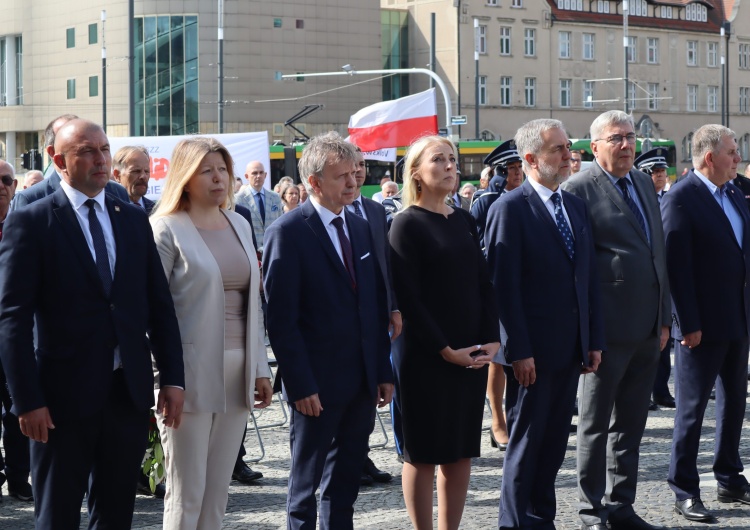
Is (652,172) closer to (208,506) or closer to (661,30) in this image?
(208,506)

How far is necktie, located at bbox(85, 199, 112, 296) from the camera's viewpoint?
16.4 ft

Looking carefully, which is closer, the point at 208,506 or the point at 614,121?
the point at 208,506

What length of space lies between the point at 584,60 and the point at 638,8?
6.24 meters

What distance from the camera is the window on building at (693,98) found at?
8494 centimetres

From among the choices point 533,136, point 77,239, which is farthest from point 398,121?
point 77,239

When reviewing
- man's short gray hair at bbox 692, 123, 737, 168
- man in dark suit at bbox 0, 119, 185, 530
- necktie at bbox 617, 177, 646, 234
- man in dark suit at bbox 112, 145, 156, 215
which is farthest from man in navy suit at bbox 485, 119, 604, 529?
man in dark suit at bbox 112, 145, 156, 215

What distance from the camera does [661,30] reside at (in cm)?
8306

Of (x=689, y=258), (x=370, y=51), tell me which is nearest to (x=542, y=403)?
(x=689, y=258)

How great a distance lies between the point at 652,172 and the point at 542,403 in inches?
359

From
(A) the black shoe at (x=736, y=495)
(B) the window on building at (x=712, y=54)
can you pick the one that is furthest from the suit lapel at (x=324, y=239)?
(B) the window on building at (x=712, y=54)

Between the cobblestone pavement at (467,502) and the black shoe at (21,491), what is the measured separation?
0.05m

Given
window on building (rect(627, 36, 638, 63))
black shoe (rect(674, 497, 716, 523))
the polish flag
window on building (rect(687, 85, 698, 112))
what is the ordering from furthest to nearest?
window on building (rect(687, 85, 698, 112)) → window on building (rect(627, 36, 638, 63)) → the polish flag → black shoe (rect(674, 497, 716, 523))

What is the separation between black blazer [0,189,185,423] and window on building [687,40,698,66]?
84.1 meters

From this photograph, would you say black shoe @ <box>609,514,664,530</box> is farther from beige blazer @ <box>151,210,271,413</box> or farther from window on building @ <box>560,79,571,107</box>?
window on building @ <box>560,79,571,107</box>
